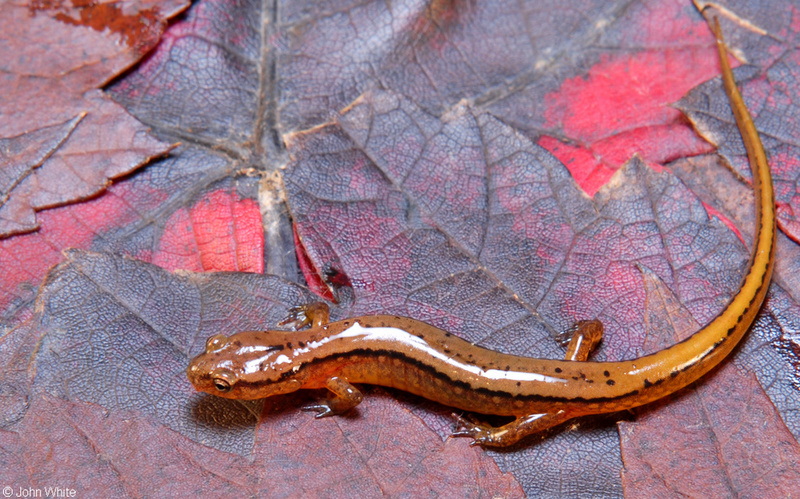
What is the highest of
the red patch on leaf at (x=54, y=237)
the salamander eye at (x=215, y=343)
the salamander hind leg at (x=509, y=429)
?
the red patch on leaf at (x=54, y=237)

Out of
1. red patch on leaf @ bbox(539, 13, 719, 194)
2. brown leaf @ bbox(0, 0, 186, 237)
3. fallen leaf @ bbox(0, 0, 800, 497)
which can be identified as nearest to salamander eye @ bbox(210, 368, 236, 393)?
fallen leaf @ bbox(0, 0, 800, 497)

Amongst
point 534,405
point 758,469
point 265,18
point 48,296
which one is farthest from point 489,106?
point 48,296

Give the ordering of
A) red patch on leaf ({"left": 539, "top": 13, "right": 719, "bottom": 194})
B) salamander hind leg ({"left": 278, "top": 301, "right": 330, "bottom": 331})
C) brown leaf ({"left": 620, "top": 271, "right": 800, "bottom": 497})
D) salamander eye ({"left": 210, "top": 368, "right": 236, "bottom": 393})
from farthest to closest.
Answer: red patch on leaf ({"left": 539, "top": 13, "right": 719, "bottom": 194}) < salamander hind leg ({"left": 278, "top": 301, "right": 330, "bottom": 331}) < salamander eye ({"left": 210, "top": 368, "right": 236, "bottom": 393}) < brown leaf ({"left": 620, "top": 271, "right": 800, "bottom": 497})

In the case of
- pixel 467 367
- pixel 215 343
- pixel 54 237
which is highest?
pixel 54 237

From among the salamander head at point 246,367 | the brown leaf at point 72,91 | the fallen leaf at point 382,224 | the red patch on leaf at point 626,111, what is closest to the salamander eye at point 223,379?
the salamander head at point 246,367

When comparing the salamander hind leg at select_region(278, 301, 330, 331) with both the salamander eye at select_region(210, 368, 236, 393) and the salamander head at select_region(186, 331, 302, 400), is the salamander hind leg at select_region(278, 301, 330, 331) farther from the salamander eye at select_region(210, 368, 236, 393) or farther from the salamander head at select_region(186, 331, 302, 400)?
the salamander eye at select_region(210, 368, 236, 393)

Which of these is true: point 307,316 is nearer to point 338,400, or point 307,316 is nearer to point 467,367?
point 338,400

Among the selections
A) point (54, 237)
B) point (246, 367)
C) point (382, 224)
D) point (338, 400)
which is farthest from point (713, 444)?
point (54, 237)

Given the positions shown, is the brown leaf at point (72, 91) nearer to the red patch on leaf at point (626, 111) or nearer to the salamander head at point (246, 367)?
the salamander head at point (246, 367)
